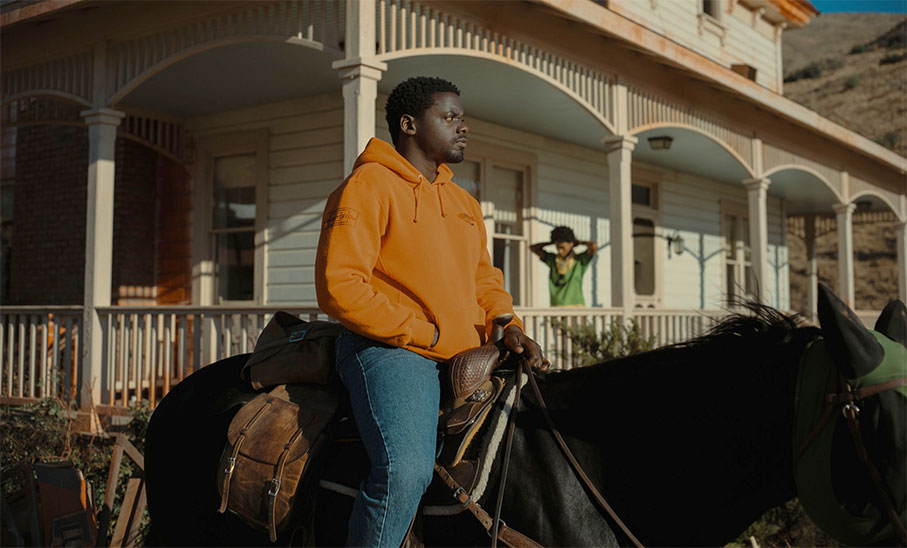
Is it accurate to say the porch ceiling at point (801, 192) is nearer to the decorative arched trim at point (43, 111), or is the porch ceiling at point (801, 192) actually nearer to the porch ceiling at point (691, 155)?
the porch ceiling at point (691, 155)

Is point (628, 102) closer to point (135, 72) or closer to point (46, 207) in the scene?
point (135, 72)

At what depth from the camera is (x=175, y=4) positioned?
718 centimetres

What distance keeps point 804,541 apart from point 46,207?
31.1 feet

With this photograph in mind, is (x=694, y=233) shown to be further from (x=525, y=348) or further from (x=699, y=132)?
(x=525, y=348)

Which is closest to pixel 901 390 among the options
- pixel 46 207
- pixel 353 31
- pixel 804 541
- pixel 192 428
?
pixel 192 428

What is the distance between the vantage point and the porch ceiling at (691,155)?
10.7 metres

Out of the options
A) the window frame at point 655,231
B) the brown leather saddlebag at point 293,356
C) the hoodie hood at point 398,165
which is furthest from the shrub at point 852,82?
the brown leather saddlebag at point 293,356

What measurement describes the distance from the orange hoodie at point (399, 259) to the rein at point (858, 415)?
115cm

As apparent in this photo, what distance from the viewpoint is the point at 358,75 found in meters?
A: 5.88

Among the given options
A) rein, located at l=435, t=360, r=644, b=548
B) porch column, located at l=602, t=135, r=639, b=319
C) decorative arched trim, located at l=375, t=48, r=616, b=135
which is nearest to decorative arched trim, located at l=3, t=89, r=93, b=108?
decorative arched trim, located at l=375, t=48, r=616, b=135

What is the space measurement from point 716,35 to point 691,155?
3.09m

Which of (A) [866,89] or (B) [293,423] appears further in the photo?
(A) [866,89]

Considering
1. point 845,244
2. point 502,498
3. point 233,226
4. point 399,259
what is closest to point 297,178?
point 233,226

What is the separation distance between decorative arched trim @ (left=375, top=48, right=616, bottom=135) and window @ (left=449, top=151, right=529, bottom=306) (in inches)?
74.8
